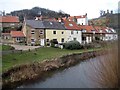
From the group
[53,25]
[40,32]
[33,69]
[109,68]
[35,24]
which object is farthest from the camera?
[53,25]

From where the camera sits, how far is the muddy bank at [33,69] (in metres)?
17.5

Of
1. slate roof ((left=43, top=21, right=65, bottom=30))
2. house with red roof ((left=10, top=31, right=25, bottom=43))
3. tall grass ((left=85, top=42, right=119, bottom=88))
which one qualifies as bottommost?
tall grass ((left=85, top=42, right=119, bottom=88))

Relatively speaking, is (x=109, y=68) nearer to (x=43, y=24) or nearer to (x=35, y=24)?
(x=35, y=24)

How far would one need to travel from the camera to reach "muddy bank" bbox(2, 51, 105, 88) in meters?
17.5

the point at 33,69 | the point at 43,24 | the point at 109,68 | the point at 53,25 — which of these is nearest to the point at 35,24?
the point at 43,24

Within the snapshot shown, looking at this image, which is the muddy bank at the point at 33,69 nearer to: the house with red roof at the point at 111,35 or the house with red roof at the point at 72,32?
the house with red roof at the point at 111,35

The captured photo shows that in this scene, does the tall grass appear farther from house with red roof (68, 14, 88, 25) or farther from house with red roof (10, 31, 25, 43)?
house with red roof (68, 14, 88, 25)

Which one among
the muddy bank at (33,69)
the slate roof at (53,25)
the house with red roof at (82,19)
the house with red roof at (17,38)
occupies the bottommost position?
the muddy bank at (33,69)

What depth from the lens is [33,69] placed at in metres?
20.8

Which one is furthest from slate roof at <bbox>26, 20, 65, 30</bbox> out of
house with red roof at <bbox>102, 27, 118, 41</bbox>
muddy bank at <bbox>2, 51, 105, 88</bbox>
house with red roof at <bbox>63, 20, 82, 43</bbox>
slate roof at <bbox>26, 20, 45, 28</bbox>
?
muddy bank at <bbox>2, 51, 105, 88</bbox>

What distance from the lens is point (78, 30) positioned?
153 ft

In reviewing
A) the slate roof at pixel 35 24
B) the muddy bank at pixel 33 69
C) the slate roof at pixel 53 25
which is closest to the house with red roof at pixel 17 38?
the slate roof at pixel 35 24

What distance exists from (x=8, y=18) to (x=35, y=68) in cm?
4140

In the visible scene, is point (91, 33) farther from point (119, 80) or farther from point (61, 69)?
point (119, 80)
